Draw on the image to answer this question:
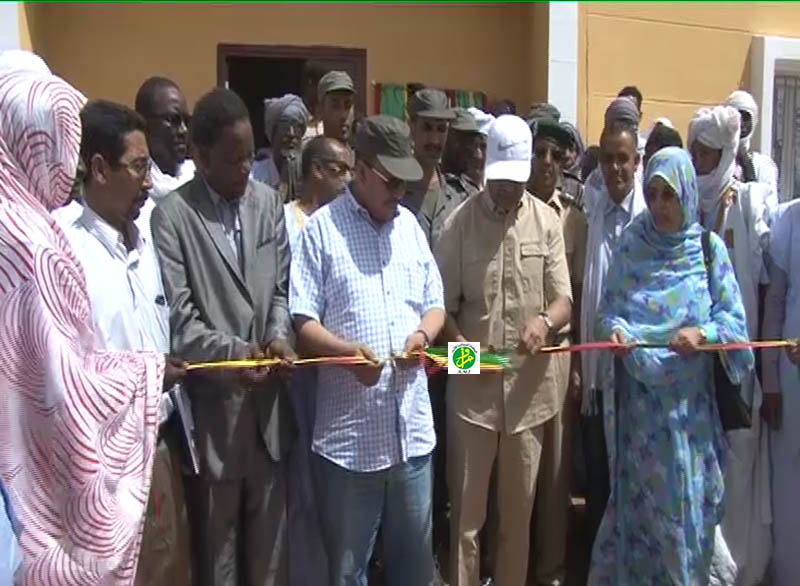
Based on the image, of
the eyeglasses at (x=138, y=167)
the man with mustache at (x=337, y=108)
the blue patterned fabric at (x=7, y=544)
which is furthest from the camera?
the man with mustache at (x=337, y=108)

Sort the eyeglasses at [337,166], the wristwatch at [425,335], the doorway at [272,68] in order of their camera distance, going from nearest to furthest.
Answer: the wristwatch at [425,335] → the eyeglasses at [337,166] → the doorway at [272,68]

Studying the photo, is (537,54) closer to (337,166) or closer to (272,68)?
(272,68)

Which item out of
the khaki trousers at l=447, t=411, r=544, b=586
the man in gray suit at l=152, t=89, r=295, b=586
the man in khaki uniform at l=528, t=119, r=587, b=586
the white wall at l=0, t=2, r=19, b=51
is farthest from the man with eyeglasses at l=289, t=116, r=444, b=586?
the white wall at l=0, t=2, r=19, b=51

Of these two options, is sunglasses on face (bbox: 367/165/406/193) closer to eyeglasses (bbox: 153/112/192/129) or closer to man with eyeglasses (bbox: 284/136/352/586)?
man with eyeglasses (bbox: 284/136/352/586)

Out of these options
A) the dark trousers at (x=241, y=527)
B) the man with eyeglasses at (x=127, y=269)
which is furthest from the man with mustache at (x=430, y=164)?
the man with eyeglasses at (x=127, y=269)

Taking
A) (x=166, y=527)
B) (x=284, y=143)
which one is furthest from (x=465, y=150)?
(x=166, y=527)

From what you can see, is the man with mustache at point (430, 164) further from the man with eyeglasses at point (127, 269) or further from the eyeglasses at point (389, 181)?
the man with eyeglasses at point (127, 269)

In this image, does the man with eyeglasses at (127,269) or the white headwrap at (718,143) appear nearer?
the man with eyeglasses at (127,269)

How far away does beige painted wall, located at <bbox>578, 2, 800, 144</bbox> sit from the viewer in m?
8.65

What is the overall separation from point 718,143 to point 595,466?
1753 millimetres

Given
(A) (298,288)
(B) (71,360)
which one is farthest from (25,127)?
(A) (298,288)

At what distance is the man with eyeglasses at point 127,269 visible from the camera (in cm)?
327

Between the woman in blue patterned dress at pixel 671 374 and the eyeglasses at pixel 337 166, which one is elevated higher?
the eyeglasses at pixel 337 166

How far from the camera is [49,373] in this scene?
2.70 meters
